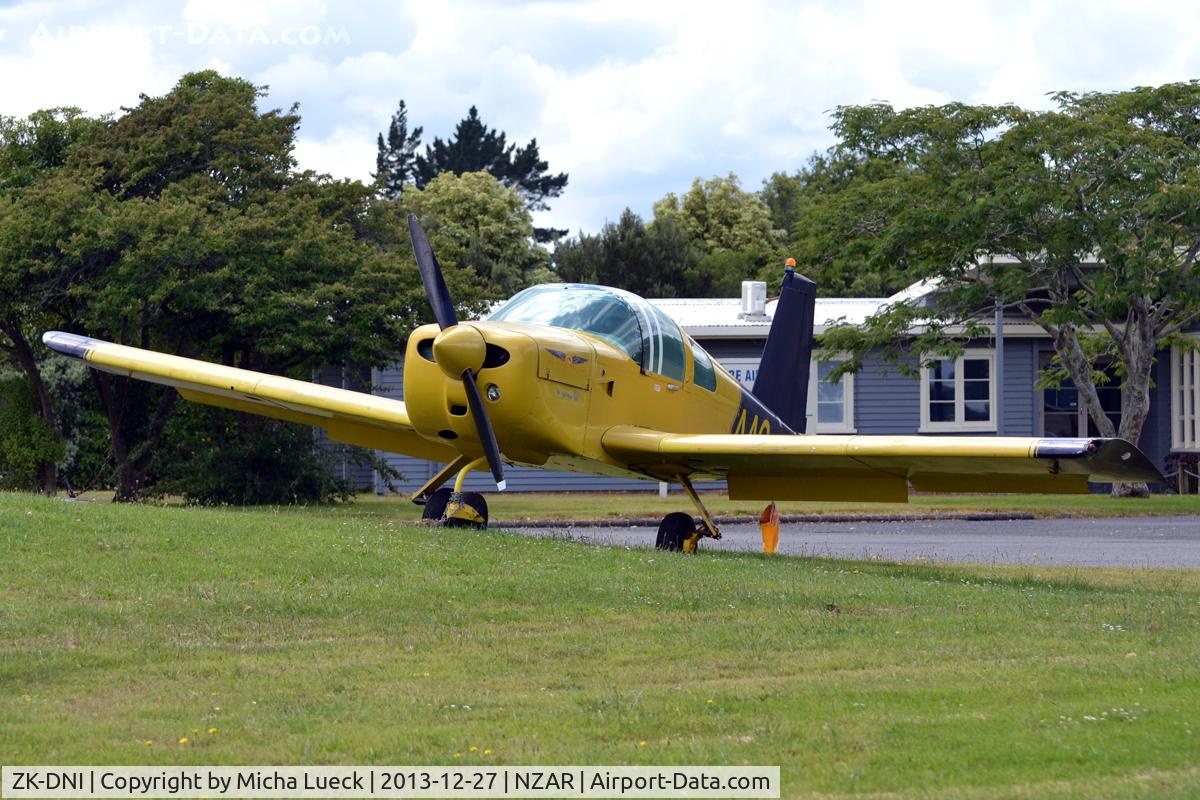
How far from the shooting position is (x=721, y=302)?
40062 mm

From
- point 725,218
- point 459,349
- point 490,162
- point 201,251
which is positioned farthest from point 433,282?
point 490,162

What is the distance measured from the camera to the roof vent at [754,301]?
116 ft

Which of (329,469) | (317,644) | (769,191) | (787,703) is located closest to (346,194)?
(329,469)

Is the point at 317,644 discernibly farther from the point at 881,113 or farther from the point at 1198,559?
the point at 881,113

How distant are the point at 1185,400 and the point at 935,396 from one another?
5.99m

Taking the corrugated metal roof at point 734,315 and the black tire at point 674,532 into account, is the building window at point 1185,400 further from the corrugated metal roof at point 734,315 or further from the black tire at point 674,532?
the black tire at point 674,532

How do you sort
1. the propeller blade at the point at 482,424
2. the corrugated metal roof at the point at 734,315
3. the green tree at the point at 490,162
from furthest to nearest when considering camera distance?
the green tree at the point at 490,162 → the corrugated metal roof at the point at 734,315 → the propeller blade at the point at 482,424

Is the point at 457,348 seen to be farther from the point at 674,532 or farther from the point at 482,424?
the point at 674,532

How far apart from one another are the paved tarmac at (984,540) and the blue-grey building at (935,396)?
387 inches

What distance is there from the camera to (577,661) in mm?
8695

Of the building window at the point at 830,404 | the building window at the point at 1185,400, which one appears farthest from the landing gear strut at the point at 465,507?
the building window at the point at 1185,400

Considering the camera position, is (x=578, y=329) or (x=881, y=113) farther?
(x=881, y=113)

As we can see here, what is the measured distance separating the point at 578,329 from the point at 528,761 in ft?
31.5

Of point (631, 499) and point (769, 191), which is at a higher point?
point (769, 191)
